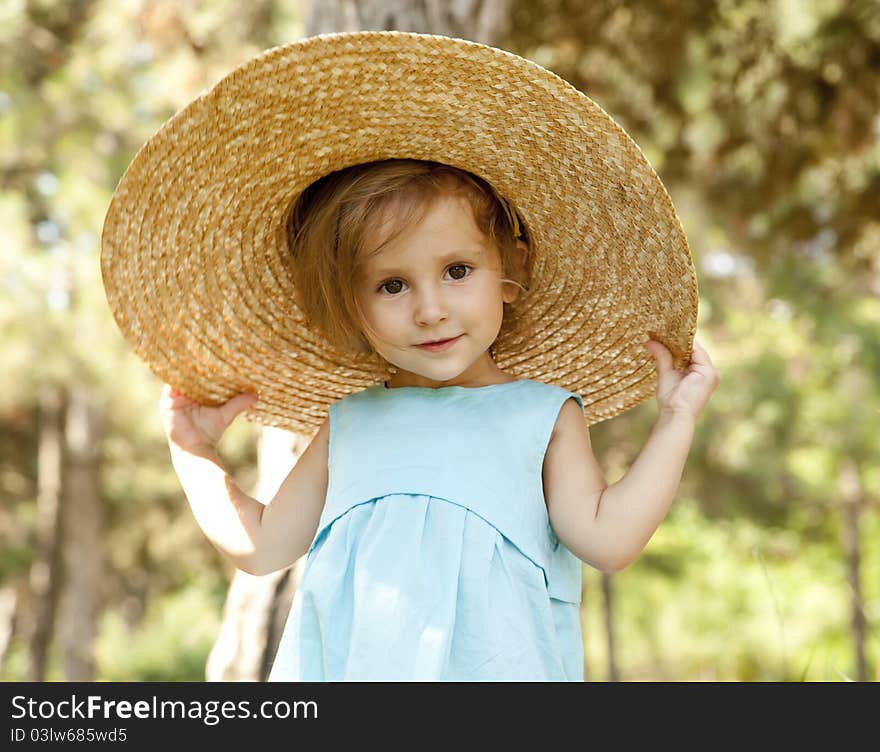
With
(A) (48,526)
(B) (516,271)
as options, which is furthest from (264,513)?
(A) (48,526)

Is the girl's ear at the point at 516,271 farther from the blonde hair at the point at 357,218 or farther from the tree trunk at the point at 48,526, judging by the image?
the tree trunk at the point at 48,526

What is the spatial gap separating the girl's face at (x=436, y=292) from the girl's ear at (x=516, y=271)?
0.11 meters

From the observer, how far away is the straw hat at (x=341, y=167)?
1523mm

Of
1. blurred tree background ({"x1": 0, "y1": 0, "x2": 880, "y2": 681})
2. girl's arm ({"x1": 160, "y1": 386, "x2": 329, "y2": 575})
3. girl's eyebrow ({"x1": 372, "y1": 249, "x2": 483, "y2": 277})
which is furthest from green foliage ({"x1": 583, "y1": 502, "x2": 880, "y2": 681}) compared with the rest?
girl's eyebrow ({"x1": 372, "y1": 249, "x2": 483, "y2": 277})

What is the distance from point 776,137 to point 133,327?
3923 millimetres

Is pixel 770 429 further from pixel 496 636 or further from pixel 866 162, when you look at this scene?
pixel 496 636

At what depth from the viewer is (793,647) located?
35.4 ft

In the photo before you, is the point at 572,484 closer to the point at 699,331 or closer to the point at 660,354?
the point at 660,354

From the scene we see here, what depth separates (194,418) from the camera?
6.53 ft

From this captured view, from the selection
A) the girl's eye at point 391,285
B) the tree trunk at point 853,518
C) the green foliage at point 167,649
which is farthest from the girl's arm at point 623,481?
the green foliage at point 167,649

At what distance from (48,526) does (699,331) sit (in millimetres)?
6478
